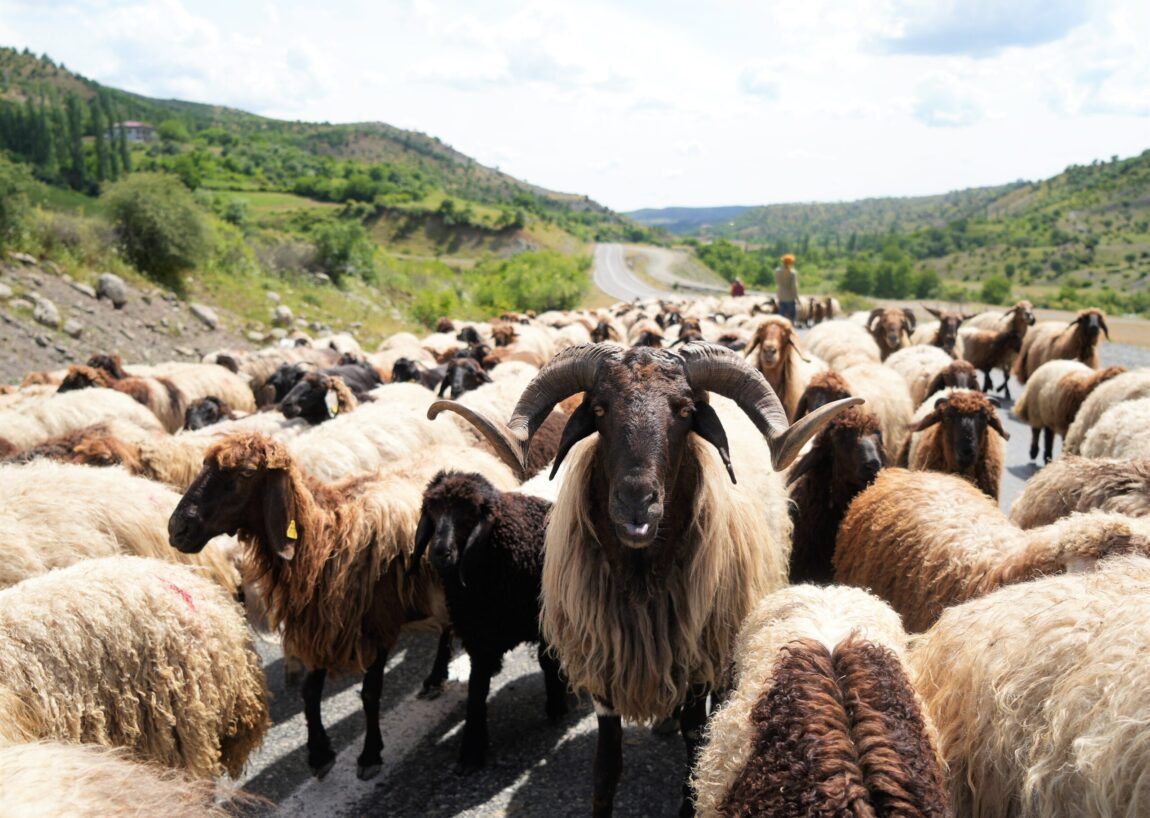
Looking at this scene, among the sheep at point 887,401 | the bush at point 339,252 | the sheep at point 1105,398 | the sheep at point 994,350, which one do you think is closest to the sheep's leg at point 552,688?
the sheep at point 887,401

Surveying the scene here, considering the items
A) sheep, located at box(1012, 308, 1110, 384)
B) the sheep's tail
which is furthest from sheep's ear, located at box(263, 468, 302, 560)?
sheep, located at box(1012, 308, 1110, 384)

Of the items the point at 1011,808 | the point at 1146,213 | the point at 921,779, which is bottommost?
the point at 1011,808

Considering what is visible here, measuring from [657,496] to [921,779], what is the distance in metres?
1.53

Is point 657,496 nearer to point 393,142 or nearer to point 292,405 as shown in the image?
point 292,405

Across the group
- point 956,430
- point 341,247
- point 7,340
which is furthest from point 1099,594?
point 341,247

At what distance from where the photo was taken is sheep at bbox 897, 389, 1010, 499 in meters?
6.05

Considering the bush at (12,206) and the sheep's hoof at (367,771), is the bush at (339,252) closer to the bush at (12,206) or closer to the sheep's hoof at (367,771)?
the bush at (12,206)

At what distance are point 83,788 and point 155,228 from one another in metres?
25.4

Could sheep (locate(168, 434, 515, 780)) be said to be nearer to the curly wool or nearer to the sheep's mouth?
the curly wool

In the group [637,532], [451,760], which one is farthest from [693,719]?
[451,760]

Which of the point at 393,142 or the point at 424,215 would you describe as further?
the point at 393,142

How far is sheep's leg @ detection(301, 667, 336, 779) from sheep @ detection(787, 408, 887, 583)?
371 centimetres

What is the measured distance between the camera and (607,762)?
156 inches

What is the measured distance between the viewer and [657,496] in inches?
131
